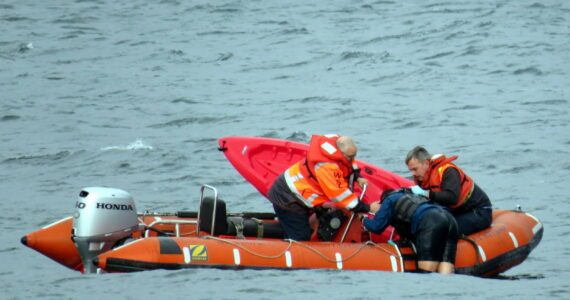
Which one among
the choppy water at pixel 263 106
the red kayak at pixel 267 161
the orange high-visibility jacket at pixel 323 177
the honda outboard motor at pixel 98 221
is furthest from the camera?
the red kayak at pixel 267 161

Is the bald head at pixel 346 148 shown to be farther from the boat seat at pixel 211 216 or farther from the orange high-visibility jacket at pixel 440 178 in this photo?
the boat seat at pixel 211 216

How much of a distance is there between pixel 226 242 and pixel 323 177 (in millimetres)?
1018

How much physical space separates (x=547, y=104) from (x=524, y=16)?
826cm

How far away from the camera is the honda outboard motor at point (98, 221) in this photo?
8.82 m

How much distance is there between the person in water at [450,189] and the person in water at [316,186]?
1.67 ft

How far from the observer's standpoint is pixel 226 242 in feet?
29.0

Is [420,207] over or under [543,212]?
over

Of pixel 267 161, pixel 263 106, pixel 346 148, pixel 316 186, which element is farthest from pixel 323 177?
pixel 263 106

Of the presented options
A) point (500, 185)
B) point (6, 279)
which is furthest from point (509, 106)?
point (6, 279)

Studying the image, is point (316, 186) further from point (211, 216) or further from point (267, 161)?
point (267, 161)

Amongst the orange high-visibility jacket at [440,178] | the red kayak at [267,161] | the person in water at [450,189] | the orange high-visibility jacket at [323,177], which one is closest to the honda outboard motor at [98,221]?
the orange high-visibility jacket at [323,177]

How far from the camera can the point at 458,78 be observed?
20.9 metres

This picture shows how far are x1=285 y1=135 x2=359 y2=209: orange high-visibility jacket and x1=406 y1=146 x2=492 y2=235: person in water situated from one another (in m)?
0.61

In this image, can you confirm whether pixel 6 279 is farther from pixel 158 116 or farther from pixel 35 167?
pixel 158 116
